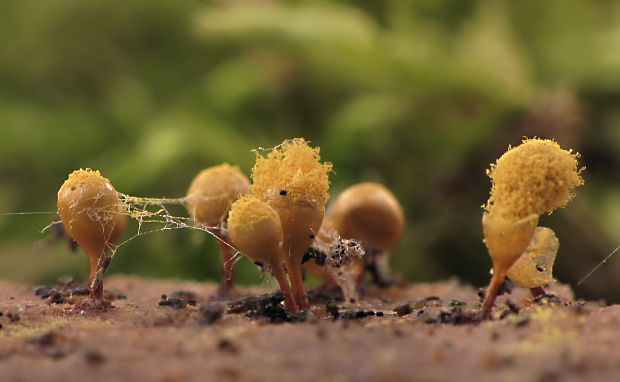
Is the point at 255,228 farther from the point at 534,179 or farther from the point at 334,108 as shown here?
the point at 334,108

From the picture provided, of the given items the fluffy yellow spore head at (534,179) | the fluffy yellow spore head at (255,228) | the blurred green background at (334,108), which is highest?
the blurred green background at (334,108)

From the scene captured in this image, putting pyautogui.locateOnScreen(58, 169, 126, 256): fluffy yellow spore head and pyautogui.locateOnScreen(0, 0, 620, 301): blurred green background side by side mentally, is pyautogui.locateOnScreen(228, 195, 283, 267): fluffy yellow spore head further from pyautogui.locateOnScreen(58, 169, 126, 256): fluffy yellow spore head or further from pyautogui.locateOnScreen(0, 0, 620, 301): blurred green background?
pyautogui.locateOnScreen(0, 0, 620, 301): blurred green background

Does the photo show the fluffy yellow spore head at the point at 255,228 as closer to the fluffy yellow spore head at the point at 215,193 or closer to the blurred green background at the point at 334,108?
the fluffy yellow spore head at the point at 215,193

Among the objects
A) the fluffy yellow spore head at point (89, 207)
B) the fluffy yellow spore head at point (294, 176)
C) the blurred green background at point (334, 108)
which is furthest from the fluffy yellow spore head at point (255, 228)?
the blurred green background at point (334, 108)

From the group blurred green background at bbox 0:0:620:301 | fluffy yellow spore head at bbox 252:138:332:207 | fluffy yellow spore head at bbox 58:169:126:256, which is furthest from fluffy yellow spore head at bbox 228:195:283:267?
blurred green background at bbox 0:0:620:301

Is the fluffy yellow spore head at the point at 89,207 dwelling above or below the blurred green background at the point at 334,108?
below

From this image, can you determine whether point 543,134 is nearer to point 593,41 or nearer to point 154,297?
point 593,41
